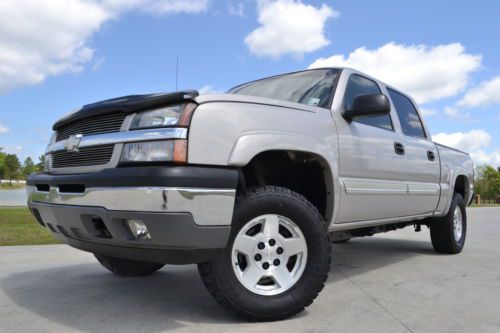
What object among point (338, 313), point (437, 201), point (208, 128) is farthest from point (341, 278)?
point (208, 128)

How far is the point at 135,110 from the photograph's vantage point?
2.59 m

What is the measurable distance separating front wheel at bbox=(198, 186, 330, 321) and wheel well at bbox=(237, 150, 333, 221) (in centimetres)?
31

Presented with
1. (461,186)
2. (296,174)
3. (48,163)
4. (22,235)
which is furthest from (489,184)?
(48,163)

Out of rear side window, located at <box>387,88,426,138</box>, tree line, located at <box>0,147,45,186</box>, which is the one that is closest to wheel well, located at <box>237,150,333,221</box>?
rear side window, located at <box>387,88,426,138</box>

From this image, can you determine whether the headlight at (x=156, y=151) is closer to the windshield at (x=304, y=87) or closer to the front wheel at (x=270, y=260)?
the front wheel at (x=270, y=260)

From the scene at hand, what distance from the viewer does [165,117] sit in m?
2.51

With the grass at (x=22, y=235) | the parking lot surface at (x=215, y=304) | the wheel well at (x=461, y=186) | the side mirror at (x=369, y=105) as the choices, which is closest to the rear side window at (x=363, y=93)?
the side mirror at (x=369, y=105)

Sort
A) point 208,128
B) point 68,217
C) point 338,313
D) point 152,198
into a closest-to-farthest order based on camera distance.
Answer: point 152,198
point 208,128
point 68,217
point 338,313

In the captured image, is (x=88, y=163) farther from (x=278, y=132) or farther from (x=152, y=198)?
(x=278, y=132)

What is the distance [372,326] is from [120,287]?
203 centimetres

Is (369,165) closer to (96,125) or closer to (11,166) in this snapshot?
(96,125)

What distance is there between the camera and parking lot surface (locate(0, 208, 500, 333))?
266 cm

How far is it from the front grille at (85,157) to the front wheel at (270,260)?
0.82m

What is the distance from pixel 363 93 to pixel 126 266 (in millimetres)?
2597
